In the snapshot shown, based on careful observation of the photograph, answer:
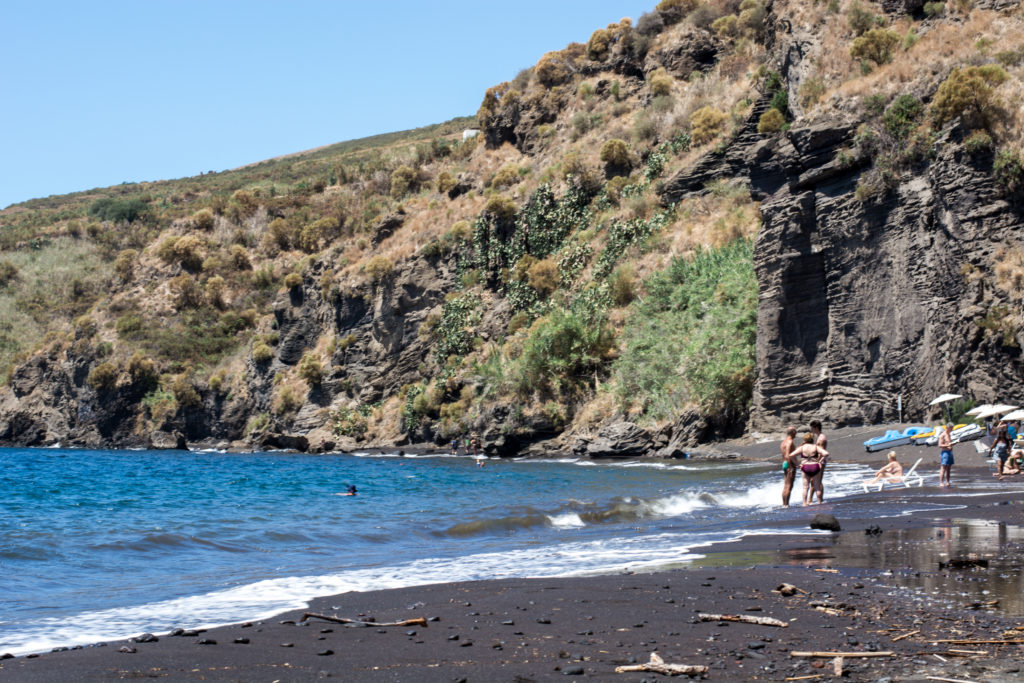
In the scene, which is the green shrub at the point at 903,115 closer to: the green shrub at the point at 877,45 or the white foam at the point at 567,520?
the green shrub at the point at 877,45

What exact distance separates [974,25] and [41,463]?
48563 mm

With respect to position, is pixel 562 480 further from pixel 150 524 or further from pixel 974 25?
pixel 974 25

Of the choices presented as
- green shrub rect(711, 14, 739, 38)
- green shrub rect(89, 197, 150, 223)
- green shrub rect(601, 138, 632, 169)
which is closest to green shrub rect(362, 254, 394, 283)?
green shrub rect(601, 138, 632, 169)

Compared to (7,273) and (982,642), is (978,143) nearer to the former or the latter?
(982,642)

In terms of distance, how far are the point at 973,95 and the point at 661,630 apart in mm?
26809

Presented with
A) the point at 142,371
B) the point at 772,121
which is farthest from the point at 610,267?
the point at 142,371

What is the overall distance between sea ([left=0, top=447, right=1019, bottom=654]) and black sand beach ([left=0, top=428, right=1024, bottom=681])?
1071 millimetres

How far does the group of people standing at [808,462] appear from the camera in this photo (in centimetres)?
1669

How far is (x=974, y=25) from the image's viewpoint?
32.3 m

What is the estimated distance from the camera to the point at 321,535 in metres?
16.0

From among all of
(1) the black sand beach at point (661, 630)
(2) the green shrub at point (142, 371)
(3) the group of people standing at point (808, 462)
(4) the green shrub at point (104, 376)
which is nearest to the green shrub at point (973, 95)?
(3) the group of people standing at point (808, 462)

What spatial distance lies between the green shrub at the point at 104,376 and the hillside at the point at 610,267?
223 mm

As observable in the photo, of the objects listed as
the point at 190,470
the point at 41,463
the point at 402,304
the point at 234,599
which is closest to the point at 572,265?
the point at 402,304

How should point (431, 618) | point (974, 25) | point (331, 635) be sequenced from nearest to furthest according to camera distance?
point (331, 635), point (431, 618), point (974, 25)
